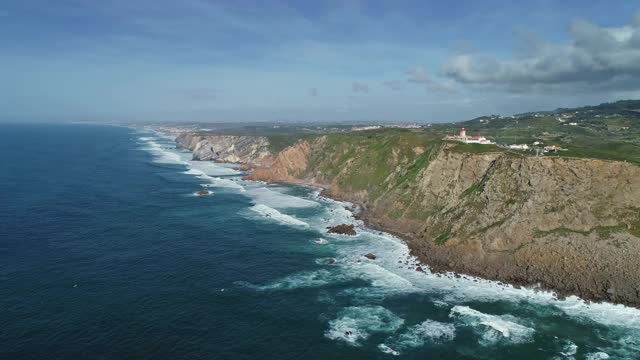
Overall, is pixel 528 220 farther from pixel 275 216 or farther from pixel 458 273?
pixel 275 216

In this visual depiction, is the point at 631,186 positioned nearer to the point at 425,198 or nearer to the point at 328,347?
the point at 425,198

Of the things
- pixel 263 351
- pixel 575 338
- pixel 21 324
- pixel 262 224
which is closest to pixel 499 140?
pixel 262 224

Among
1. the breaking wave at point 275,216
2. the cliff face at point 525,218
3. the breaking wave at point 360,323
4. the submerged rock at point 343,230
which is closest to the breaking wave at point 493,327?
the breaking wave at point 360,323

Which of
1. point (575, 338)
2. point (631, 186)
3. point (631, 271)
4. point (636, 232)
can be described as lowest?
point (575, 338)

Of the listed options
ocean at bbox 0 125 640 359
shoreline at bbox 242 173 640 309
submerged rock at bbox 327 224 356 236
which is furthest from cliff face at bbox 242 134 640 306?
submerged rock at bbox 327 224 356 236

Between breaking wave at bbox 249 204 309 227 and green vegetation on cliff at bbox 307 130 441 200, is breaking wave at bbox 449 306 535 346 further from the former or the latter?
green vegetation on cliff at bbox 307 130 441 200

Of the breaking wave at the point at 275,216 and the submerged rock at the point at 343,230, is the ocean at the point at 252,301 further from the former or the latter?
the submerged rock at the point at 343,230

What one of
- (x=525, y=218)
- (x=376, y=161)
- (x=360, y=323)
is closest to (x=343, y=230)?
(x=525, y=218)
